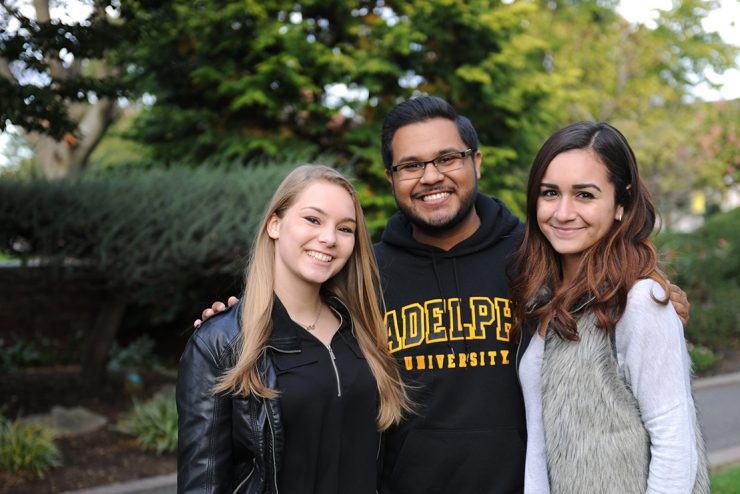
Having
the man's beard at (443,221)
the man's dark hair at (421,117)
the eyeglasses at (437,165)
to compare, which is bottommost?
the man's beard at (443,221)

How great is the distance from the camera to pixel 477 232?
2.95 meters

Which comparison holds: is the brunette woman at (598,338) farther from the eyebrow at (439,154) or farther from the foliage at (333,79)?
the foliage at (333,79)

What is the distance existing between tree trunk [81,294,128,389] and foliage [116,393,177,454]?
1287mm

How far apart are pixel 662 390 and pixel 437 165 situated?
1.23 m

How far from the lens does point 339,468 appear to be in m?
2.31

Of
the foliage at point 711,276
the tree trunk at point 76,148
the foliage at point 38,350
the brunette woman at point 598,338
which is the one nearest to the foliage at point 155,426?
the foliage at point 38,350

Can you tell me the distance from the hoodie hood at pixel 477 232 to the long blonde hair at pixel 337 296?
11.9 inches

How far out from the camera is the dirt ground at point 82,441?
591cm

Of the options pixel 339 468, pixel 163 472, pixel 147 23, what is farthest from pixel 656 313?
pixel 163 472

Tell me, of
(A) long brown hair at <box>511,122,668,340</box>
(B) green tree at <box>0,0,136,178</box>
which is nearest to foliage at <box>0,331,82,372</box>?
(B) green tree at <box>0,0,136,178</box>

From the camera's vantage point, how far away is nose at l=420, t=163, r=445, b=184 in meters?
2.82

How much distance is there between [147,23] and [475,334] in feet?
12.7

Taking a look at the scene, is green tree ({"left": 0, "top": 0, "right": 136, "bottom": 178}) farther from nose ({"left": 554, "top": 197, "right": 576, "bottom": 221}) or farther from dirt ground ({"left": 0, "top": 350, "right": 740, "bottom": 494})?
nose ({"left": 554, "top": 197, "right": 576, "bottom": 221})

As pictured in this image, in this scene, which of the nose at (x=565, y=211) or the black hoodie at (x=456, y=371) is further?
the black hoodie at (x=456, y=371)
